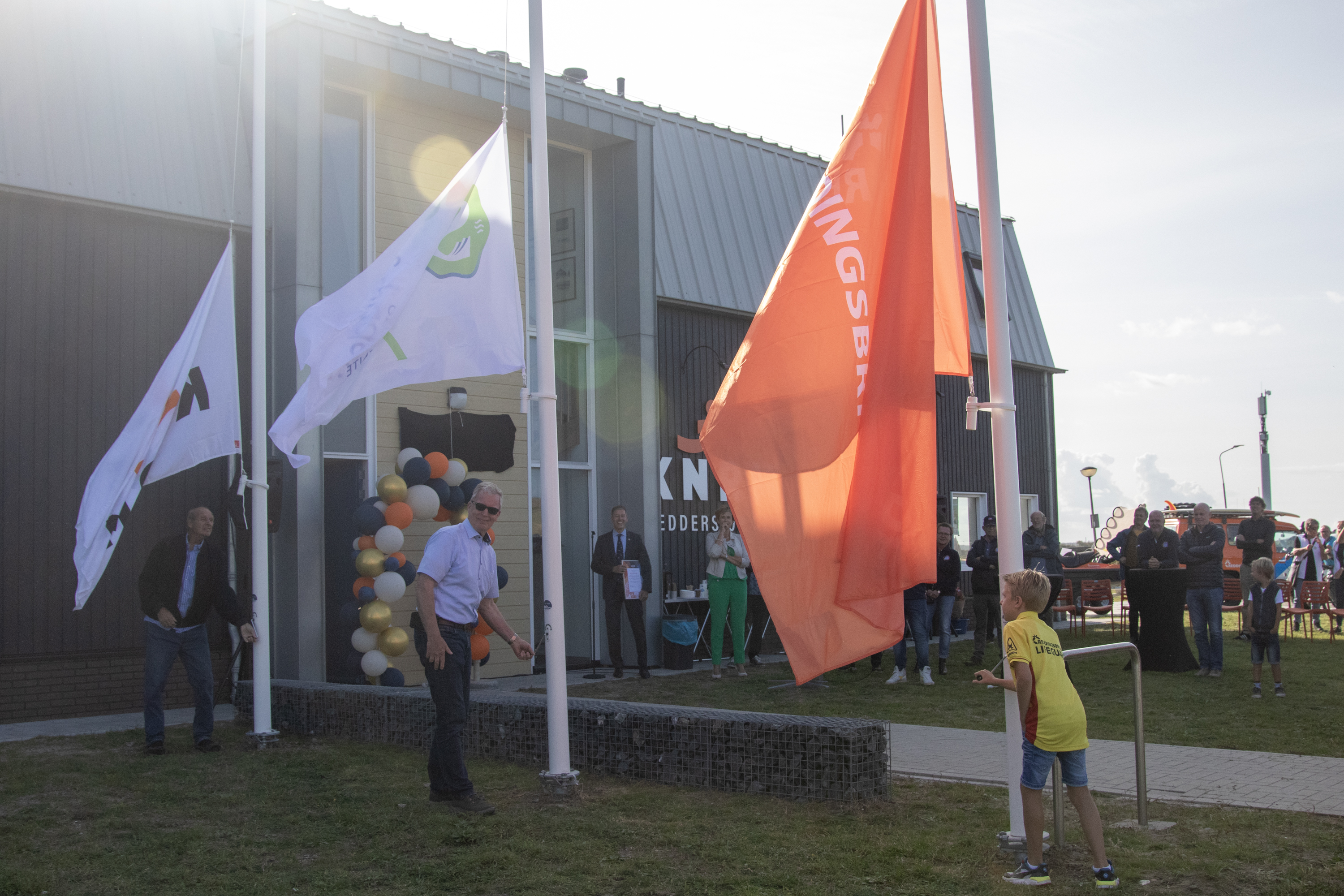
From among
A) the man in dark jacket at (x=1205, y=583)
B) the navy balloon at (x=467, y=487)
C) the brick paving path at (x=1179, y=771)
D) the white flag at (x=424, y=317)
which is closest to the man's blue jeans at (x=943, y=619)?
the man in dark jacket at (x=1205, y=583)

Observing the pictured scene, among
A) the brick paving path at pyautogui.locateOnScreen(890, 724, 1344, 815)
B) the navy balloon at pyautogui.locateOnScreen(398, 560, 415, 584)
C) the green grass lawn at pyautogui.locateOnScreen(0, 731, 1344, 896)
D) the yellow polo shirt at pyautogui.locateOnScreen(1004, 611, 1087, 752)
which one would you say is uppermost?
the navy balloon at pyautogui.locateOnScreen(398, 560, 415, 584)

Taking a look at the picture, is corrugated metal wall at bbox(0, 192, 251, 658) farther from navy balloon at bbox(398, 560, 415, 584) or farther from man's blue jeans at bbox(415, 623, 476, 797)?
man's blue jeans at bbox(415, 623, 476, 797)

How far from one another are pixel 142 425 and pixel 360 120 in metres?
6.18

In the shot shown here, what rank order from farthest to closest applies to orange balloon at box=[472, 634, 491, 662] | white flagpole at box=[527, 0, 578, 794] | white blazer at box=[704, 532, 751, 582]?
1. white blazer at box=[704, 532, 751, 582]
2. orange balloon at box=[472, 634, 491, 662]
3. white flagpole at box=[527, 0, 578, 794]

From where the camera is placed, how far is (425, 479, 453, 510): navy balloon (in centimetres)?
1276

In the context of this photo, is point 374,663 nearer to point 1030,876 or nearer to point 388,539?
point 388,539

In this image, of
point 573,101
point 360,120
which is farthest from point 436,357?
point 573,101

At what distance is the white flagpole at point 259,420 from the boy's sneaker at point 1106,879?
21.8 feet

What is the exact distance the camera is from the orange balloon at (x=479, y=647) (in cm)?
1222

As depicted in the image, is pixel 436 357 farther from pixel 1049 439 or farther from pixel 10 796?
pixel 1049 439

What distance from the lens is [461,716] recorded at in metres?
7.13

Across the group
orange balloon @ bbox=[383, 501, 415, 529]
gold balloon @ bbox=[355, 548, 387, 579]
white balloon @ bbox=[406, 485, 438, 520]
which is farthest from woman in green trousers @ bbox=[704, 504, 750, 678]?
gold balloon @ bbox=[355, 548, 387, 579]

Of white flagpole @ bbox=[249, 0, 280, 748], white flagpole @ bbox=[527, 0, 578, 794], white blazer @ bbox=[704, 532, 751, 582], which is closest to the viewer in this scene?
white flagpole @ bbox=[527, 0, 578, 794]

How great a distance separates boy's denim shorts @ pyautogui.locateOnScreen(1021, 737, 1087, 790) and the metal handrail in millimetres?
600
